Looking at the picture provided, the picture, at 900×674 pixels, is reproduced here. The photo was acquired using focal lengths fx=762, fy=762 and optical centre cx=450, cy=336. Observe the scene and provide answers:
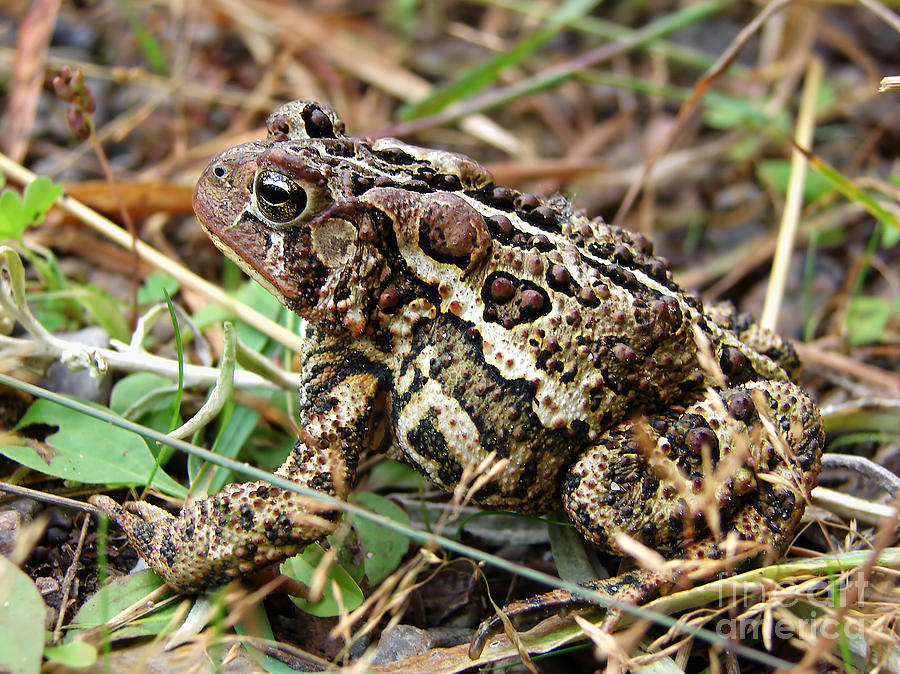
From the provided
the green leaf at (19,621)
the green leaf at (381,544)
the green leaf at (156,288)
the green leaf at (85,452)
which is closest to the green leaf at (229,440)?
the green leaf at (85,452)

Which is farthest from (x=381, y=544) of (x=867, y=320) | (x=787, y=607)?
(x=867, y=320)

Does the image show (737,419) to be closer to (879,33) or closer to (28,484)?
(28,484)

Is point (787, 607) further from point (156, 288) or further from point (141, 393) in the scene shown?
point (156, 288)

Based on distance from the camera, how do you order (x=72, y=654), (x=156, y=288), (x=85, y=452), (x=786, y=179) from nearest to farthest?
(x=72, y=654), (x=85, y=452), (x=156, y=288), (x=786, y=179)

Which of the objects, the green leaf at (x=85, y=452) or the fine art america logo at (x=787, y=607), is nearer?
the fine art america logo at (x=787, y=607)

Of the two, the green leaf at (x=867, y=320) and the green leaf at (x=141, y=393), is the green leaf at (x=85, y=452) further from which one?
the green leaf at (x=867, y=320)

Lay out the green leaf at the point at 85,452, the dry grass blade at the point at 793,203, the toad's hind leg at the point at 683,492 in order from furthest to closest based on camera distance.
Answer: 1. the dry grass blade at the point at 793,203
2. the green leaf at the point at 85,452
3. the toad's hind leg at the point at 683,492

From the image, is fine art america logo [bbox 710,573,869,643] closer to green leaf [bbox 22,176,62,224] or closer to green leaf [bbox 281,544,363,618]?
green leaf [bbox 281,544,363,618]
